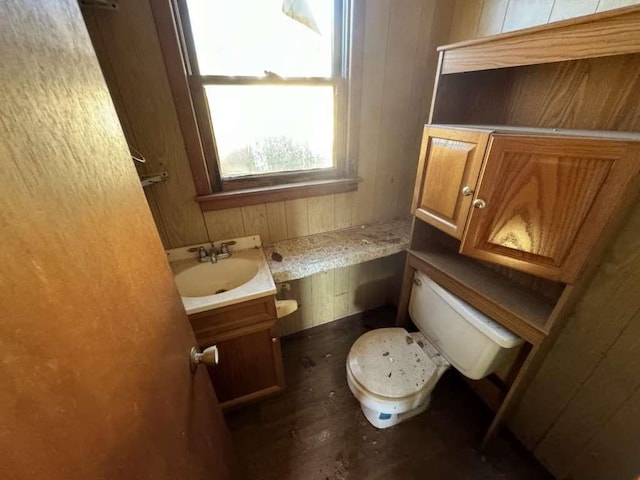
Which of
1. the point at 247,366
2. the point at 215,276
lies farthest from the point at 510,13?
the point at 247,366

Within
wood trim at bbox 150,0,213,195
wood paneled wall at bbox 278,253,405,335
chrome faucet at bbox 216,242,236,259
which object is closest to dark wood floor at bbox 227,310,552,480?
wood paneled wall at bbox 278,253,405,335

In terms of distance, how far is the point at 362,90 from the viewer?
4.18 feet

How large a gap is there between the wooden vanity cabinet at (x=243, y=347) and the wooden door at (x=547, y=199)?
2.86 ft

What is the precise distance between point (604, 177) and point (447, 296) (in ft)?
2.15

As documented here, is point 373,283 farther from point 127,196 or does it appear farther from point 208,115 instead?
point 127,196

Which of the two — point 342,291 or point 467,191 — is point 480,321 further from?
point 342,291

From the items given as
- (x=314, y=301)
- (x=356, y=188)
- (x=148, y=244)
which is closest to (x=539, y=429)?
(x=314, y=301)

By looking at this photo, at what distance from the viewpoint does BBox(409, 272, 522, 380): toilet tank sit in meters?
0.99

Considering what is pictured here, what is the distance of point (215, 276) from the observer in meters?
1.33

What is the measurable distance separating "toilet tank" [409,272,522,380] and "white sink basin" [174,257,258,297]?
32.9 inches

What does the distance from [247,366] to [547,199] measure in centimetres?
129

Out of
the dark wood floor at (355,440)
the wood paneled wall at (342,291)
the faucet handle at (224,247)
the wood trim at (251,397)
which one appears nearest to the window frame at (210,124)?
the faucet handle at (224,247)

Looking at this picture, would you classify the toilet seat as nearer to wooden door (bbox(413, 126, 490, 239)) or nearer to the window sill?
wooden door (bbox(413, 126, 490, 239))

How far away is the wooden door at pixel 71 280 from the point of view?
271 mm
